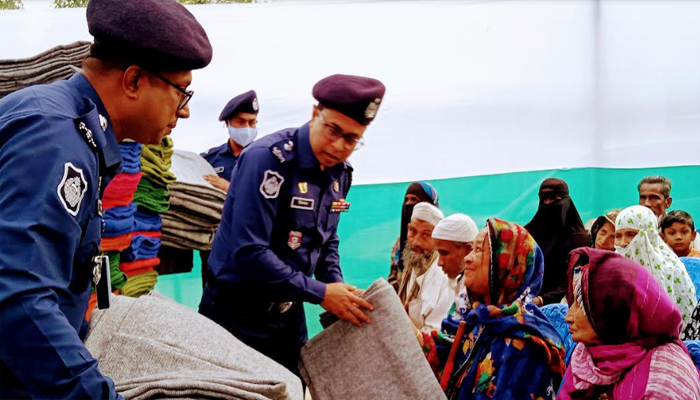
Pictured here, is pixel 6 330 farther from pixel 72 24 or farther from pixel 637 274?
→ pixel 72 24

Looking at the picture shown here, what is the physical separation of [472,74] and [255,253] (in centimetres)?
272

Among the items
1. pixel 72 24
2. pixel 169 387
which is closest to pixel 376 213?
pixel 72 24

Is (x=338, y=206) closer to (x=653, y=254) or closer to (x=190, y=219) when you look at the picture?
(x=190, y=219)

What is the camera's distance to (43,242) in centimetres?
114

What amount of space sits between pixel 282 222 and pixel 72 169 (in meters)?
1.73

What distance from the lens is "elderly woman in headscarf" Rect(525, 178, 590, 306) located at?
16.8 feet

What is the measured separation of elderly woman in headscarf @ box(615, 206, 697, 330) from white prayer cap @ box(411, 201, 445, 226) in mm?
1058

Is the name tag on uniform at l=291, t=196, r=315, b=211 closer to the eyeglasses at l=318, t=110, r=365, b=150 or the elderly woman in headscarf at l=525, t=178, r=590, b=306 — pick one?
the eyeglasses at l=318, t=110, r=365, b=150

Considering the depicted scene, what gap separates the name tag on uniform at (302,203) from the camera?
2.91 m

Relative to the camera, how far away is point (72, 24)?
4.06 m

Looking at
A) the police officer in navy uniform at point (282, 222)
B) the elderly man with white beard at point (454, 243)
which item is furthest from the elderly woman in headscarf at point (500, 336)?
the elderly man with white beard at point (454, 243)

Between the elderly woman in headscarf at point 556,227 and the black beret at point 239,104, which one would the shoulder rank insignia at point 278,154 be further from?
the elderly woman in headscarf at point 556,227

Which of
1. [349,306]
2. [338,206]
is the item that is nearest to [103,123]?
[349,306]

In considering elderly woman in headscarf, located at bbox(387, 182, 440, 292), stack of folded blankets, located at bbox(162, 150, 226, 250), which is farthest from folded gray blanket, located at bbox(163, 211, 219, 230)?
elderly woman in headscarf, located at bbox(387, 182, 440, 292)
